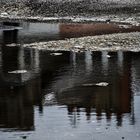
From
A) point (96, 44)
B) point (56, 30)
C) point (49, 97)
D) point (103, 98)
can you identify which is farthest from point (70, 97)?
point (56, 30)

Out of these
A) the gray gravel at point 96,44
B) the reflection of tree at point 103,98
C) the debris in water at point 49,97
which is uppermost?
the gray gravel at point 96,44

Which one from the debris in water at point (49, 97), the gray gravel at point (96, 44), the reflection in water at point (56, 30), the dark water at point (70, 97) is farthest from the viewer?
the reflection in water at point (56, 30)

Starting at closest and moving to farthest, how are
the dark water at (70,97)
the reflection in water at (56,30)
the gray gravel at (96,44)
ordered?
the dark water at (70,97), the gray gravel at (96,44), the reflection in water at (56,30)

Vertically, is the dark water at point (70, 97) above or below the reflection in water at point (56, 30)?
below

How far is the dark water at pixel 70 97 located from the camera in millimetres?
11062

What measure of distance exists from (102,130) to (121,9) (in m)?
31.9

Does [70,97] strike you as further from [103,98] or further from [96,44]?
[96,44]

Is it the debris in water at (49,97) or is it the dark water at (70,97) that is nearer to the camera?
the dark water at (70,97)

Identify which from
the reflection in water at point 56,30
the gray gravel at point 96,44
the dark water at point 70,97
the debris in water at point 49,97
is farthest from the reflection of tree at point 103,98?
the reflection in water at point 56,30

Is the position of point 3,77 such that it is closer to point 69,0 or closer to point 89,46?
point 89,46

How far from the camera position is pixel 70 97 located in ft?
45.8

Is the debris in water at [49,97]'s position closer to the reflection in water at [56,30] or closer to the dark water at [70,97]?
the dark water at [70,97]

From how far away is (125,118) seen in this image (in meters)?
11.8

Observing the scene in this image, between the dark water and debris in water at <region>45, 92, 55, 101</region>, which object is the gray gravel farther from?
debris in water at <region>45, 92, 55, 101</region>
